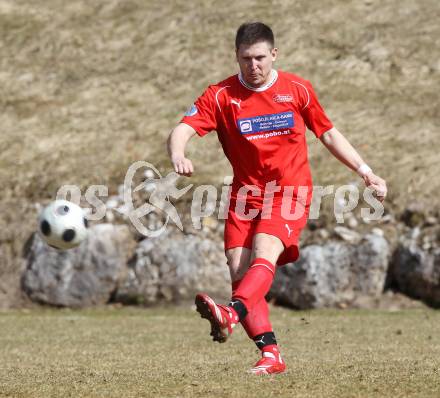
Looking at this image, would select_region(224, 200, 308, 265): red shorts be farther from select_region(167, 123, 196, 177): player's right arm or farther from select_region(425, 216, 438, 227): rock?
select_region(425, 216, 438, 227): rock

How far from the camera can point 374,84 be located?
2034 centimetres

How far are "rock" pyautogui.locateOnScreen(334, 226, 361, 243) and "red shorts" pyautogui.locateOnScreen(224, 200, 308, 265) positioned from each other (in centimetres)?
811

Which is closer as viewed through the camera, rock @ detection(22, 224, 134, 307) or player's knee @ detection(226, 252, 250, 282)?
player's knee @ detection(226, 252, 250, 282)

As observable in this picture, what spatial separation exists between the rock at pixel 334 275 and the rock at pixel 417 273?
0.74ft

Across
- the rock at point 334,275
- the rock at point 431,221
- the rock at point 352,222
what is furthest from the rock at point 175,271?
the rock at point 431,221

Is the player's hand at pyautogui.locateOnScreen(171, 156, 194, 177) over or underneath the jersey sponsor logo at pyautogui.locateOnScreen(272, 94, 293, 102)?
underneath

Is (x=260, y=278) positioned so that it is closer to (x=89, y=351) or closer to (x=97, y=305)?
(x=89, y=351)

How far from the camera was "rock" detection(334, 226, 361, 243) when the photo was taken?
50.2 ft

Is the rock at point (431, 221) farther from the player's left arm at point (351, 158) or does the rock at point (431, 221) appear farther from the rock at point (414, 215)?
the player's left arm at point (351, 158)

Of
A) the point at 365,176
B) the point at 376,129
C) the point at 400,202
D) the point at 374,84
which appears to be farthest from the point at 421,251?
the point at 365,176

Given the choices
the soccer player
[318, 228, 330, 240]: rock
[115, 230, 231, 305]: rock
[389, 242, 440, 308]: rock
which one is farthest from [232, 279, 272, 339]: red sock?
[318, 228, 330, 240]: rock

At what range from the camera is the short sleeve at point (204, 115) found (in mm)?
7160

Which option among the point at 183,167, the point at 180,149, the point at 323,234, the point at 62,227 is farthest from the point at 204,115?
the point at 323,234

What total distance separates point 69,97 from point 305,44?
532cm
